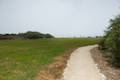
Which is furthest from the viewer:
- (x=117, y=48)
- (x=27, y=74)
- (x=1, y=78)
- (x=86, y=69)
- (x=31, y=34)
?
(x=31, y=34)

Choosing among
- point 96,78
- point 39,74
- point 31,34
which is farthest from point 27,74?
point 31,34

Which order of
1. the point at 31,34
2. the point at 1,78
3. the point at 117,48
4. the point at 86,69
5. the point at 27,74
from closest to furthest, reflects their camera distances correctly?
1. the point at 1,78
2. the point at 27,74
3. the point at 86,69
4. the point at 117,48
5. the point at 31,34

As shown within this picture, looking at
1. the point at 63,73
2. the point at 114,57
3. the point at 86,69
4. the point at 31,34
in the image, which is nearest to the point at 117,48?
the point at 114,57

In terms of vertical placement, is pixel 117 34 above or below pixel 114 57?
above

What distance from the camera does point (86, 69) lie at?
2209cm

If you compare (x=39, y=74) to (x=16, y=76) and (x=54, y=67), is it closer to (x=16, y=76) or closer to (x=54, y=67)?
(x=16, y=76)

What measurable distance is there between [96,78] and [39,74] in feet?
10.9

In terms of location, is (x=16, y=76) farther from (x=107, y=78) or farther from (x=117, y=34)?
(x=117, y=34)

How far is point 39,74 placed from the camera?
19.5m

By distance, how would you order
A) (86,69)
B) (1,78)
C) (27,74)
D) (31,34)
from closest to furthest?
(1,78)
(27,74)
(86,69)
(31,34)

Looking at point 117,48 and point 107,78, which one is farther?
point 117,48

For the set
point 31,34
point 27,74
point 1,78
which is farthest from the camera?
point 31,34

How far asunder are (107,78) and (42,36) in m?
68.3

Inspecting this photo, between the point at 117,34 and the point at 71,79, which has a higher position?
the point at 117,34
